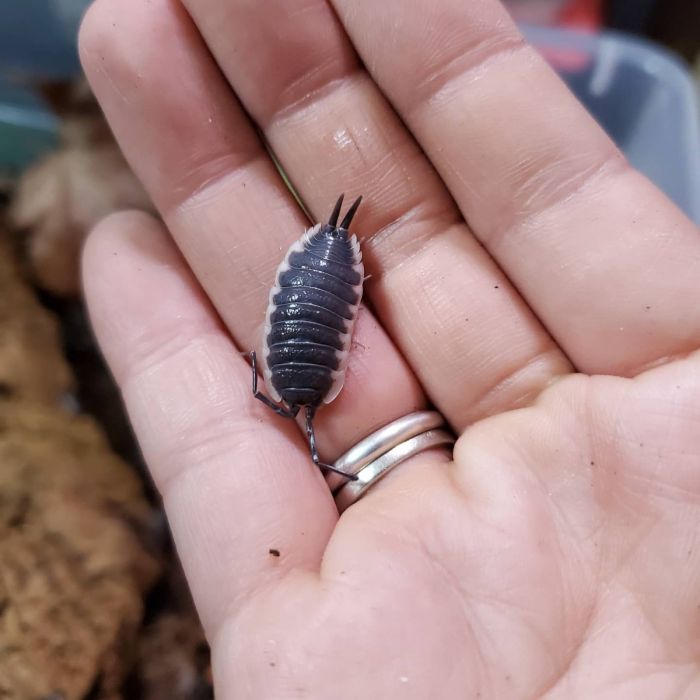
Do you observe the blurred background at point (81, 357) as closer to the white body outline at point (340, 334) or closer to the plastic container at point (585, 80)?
the plastic container at point (585, 80)

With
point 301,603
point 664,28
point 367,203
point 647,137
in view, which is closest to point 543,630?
point 301,603

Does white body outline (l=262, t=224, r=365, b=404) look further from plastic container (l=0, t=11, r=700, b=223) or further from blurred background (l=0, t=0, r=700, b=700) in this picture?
plastic container (l=0, t=11, r=700, b=223)

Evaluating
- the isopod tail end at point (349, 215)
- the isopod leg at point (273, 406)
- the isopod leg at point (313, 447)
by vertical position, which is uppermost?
the isopod tail end at point (349, 215)

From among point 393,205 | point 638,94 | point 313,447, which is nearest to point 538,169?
point 393,205

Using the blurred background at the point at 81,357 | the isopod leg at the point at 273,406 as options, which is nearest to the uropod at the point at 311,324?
the isopod leg at the point at 273,406

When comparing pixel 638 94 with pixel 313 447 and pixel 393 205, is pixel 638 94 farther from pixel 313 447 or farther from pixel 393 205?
pixel 313 447

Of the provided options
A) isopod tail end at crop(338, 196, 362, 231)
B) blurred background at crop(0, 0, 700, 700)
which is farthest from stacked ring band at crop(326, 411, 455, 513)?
blurred background at crop(0, 0, 700, 700)
